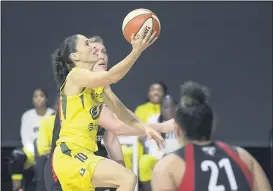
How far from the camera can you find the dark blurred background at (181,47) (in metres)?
11.1

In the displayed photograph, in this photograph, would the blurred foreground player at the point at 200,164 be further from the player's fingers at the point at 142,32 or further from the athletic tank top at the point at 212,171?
the player's fingers at the point at 142,32

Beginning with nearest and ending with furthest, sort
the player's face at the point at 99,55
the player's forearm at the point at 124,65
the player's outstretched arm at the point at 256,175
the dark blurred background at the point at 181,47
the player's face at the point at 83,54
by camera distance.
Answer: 1. the player's outstretched arm at the point at 256,175
2. the player's forearm at the point at 124,65
3. the player's face at the point at 83,54
4. the player's face at the point at 99,55
5. the dark blurred background at the point at 181,47

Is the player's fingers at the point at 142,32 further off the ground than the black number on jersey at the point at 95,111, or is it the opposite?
the player's fingers at the point at 142,32

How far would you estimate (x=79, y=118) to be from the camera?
16.6 feet

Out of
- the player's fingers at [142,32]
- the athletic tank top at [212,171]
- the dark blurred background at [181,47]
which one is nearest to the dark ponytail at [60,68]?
the player's fingers at [142,32]

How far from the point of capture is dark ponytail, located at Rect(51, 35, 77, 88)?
210 inches

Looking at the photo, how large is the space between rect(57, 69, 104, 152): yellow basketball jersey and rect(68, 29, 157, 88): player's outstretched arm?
0.12 m

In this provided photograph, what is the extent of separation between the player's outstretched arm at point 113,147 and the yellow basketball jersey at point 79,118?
0.64 m

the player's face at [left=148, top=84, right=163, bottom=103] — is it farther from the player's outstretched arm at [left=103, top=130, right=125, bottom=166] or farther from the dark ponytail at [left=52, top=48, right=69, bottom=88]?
the dark ponytail at [left=52, top=48, right=69, bottom=88]

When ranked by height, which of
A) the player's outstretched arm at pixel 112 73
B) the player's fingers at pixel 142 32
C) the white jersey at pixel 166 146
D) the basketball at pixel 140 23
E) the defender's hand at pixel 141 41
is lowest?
the white jersey at pixel 166 146

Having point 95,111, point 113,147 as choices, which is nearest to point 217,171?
point 95,111

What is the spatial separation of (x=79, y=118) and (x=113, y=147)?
2.67 feet

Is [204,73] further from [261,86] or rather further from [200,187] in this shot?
[200,187]

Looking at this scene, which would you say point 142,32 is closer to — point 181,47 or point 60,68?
point 60,68
